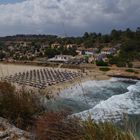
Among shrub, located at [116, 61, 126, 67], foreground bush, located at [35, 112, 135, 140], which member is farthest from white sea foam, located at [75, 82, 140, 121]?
shrub, located at [116, 61, 126, 67]

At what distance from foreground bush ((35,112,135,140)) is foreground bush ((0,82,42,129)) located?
18.8 feet

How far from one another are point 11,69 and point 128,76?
27756 mm

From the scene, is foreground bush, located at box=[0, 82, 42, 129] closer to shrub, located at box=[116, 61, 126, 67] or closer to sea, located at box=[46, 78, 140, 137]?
sea, located at box=[46, 78, 140, 137]

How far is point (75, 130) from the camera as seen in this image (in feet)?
19.7

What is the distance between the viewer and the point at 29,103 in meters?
14.4

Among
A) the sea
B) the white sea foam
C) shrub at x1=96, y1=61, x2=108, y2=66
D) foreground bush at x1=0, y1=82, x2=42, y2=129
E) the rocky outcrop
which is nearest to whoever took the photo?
the rocky outcrop

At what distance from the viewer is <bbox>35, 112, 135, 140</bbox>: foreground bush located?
5.32m

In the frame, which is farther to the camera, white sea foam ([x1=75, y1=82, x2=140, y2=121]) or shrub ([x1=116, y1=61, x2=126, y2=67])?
shrub ([x1=116, y1=61, x2=126, y2=67])

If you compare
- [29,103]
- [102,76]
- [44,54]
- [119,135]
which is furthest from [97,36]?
[119,135]

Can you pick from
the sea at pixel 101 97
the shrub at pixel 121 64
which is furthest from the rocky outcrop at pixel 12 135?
the shrub at pixel 121 64

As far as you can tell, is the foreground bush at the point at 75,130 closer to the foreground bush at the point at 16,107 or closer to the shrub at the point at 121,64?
the foreground bush at the point at 16,107

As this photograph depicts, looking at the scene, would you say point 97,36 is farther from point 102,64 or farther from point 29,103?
point 29,103

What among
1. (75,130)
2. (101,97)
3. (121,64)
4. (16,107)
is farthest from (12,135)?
(121,64)

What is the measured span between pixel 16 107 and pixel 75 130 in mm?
7814
